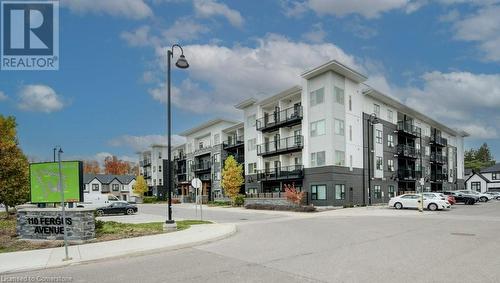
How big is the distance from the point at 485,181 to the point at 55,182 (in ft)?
296

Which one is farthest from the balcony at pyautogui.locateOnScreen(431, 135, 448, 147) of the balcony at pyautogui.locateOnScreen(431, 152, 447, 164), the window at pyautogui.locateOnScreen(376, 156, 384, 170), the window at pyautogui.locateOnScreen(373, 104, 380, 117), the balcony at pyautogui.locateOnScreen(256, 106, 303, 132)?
the balcony at pyautogui.locateOnScreen(256, 106, 303, 132)

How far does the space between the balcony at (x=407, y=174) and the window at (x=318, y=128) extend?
606 inches

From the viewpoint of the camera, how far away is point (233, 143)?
2462 inches

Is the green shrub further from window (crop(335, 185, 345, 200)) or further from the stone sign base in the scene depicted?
the stone sign base

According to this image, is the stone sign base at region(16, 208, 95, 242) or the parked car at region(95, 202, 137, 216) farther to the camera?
the parked car at region(95, 202, 137, 216)

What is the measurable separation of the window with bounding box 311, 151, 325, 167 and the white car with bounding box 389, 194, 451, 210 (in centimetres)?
858

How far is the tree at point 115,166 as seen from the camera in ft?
385

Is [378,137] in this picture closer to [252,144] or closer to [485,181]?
[252,144]

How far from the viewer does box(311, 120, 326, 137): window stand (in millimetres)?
41438

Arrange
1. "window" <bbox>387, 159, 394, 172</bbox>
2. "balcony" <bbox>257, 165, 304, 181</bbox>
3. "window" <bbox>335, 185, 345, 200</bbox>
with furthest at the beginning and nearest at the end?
"window" <bbox>387, 159, 394, 172</bbox> → "balcony" <bbox>257, 165, 304, 181</bbox> → "window" <bbox>335, 185, 345, 200</bbox>

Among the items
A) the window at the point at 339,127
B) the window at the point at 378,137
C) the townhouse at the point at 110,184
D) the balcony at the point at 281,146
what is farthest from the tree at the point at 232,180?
the townhouse at the point at 110,184

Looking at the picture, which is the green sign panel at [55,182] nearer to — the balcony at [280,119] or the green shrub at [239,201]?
the balcony at [280,119]

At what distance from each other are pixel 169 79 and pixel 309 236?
383 inches

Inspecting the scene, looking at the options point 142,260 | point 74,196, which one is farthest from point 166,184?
point 142,260
